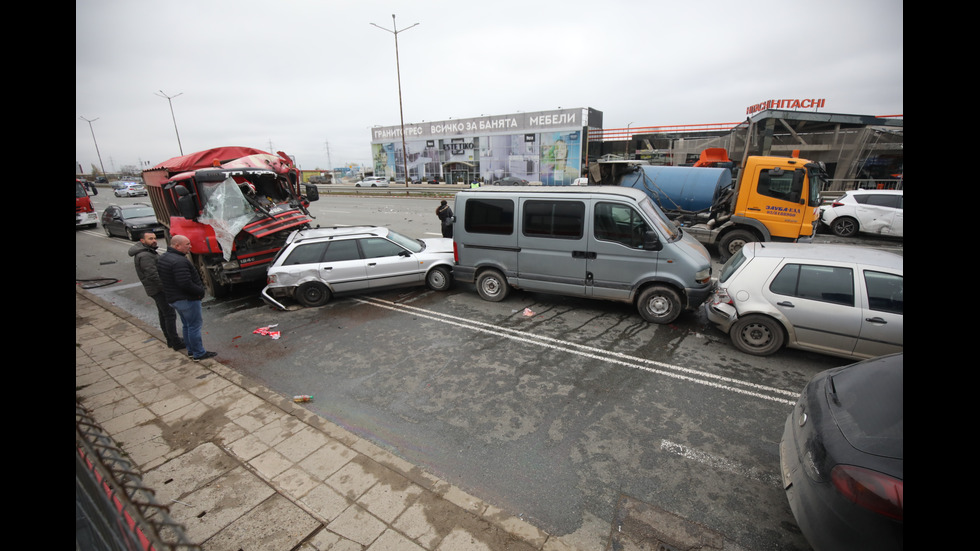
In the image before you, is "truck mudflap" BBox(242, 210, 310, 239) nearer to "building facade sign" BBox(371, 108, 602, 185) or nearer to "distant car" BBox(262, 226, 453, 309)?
"distant car" BBox(262, 226, 453, 309)

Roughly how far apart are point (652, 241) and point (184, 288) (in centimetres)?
678

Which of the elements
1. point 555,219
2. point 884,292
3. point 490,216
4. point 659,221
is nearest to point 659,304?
point 659,221

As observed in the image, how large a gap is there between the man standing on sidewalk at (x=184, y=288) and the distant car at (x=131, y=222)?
12450mm

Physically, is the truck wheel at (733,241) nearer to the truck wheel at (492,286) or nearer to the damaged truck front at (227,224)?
the truck wheel at (492,286)

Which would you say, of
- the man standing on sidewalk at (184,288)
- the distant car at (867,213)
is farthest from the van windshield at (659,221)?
the distant car at (867,213)

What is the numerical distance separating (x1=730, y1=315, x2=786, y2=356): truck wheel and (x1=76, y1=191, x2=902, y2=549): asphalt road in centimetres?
16

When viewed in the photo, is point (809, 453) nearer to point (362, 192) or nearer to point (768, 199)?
point (768, 199)

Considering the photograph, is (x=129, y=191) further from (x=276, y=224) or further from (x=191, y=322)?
(x=191, y=322)

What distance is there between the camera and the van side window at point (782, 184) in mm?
9344

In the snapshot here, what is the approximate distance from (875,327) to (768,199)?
6102 millimetres

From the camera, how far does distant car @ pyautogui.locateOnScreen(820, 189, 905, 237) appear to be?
11984mm

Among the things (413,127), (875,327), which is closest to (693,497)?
(875,327)

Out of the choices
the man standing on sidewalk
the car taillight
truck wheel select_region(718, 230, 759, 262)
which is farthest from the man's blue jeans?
truck wheel select_region(718, 230, 759, 262)
